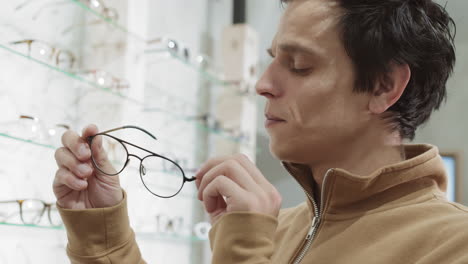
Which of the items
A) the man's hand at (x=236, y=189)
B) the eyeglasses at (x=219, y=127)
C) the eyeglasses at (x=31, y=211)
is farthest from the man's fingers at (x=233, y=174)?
the eyeglasses at (x=219, y=127)

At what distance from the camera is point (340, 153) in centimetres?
97

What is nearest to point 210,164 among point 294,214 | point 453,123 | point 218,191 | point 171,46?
point 218,191

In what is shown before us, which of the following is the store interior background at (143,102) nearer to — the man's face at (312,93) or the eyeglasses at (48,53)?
the eyeglasses at (48,53)

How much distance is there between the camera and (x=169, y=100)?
2324 mm

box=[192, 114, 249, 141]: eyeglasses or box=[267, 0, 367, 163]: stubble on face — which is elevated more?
box=[267, 0, 367, 163]: stubble on face

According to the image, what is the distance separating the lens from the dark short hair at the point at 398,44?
0.95m

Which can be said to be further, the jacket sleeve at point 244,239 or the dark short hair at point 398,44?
the dark short hair at point 398,44

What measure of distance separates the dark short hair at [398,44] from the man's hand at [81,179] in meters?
0.46

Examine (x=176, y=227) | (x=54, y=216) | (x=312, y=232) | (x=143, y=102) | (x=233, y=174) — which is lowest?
(x=176, y=227)

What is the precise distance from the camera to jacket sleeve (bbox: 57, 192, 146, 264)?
3.21 ft

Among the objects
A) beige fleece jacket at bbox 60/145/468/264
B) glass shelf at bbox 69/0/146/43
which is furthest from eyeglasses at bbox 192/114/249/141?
beige fleece jacket at bbox 60/145/468/264

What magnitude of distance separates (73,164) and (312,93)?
1.36ft

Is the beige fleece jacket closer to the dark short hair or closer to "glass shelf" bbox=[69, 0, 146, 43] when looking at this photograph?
the dark short hair

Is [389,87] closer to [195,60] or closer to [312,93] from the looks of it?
[312,93]
